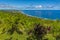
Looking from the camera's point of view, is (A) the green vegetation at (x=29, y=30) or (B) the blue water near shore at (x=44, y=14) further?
(B) the blue water near shore at (x=44, y=14)

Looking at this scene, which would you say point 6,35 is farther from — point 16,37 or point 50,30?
point 50,30

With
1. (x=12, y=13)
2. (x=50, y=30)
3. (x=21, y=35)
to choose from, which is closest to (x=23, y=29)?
(x=21, y=35)

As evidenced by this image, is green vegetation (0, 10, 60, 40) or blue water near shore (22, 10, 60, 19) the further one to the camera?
blue water near shore (22, 10, 60, 19)

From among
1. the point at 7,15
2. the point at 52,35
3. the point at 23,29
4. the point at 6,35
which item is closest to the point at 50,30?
the point at 52,35

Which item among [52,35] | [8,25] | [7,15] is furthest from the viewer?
[7,15]

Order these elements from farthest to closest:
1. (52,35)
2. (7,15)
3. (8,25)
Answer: (7,15), (8,25), (52,35)

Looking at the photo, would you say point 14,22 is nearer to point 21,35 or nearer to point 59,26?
point 21,35

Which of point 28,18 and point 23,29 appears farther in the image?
point 28,18

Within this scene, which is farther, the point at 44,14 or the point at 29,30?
the point at 44,14

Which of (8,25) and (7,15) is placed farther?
(7,15)
